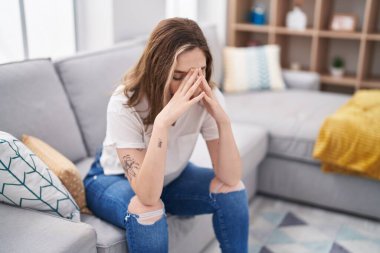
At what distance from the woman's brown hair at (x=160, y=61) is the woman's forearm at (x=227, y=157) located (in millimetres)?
215

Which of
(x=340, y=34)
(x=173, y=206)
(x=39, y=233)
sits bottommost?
(x=173, y=206)

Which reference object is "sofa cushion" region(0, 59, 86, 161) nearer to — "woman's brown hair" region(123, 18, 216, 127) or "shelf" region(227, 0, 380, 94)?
"woman's brown hair" region(123, 18, 216, 127)

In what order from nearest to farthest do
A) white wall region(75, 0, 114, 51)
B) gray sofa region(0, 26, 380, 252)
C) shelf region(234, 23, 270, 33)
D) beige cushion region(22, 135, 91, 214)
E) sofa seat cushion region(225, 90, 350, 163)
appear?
gray sofa region(0, 26, 380, 252) < beige cushion region(22, 135, 91, 214) < sofa seat cushion region(225, 90, 350, 163) < white wall region(75, 0, 114, 51) < shelf region(234, 23, 270, 33)

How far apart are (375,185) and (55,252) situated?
1.64 m

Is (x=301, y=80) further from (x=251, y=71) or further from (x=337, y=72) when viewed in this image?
(x=337, y=72)

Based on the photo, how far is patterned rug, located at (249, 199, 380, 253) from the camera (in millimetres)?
2076

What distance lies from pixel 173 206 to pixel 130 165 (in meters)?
0.28

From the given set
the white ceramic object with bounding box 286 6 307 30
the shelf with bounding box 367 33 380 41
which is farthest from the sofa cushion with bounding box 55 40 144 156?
the shelf with bounding box 367 33 380 41

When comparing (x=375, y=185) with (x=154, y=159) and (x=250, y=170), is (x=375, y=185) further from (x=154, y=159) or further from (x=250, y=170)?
(x=154, y=159)

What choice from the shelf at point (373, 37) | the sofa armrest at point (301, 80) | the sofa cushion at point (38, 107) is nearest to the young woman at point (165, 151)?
the sofa cushion at point (38, 107)

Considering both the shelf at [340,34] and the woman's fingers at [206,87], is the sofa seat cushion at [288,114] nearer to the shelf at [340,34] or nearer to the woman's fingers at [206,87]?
the shelf at [340,34]

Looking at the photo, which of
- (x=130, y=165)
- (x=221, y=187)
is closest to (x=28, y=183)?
(x=130, y=165)

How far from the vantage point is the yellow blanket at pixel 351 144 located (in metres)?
2.17

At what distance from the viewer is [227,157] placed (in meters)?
1.56
